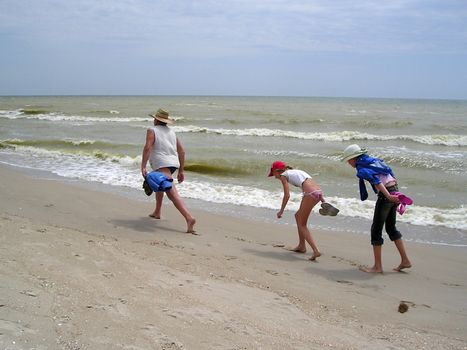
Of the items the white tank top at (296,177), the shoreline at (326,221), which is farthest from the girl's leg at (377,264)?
the shoreline at (326,221)

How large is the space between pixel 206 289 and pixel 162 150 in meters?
3.01

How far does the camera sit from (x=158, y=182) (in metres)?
6.41

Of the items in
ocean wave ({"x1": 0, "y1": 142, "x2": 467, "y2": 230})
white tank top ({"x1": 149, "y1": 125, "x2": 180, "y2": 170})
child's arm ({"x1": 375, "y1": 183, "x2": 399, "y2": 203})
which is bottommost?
ocean wave ({"x1": 0, "y1": 142, "x2": 467, "y2": 230})

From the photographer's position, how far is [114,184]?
411 inches

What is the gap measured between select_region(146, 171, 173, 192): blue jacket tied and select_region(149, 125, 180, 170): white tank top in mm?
204

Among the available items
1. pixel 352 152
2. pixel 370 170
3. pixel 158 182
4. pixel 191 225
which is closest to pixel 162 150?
pixel 158 182

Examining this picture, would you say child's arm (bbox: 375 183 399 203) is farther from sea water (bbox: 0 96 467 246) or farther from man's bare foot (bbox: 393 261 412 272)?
sea water (bbox: 0 96 467 246)

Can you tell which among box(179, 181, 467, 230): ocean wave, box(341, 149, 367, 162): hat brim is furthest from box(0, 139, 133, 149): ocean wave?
box(341, 149, 367, 162): hat brim

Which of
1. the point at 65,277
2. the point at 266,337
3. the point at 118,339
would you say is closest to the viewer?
the point at 118,339

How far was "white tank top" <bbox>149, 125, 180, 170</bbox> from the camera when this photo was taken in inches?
261

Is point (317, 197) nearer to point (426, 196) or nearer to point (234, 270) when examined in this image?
point (234, 270)

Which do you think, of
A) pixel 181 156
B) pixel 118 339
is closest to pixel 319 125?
pixel 181 156

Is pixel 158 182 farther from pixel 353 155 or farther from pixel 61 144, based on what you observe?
pixel 61 144

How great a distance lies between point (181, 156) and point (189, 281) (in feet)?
9.61
